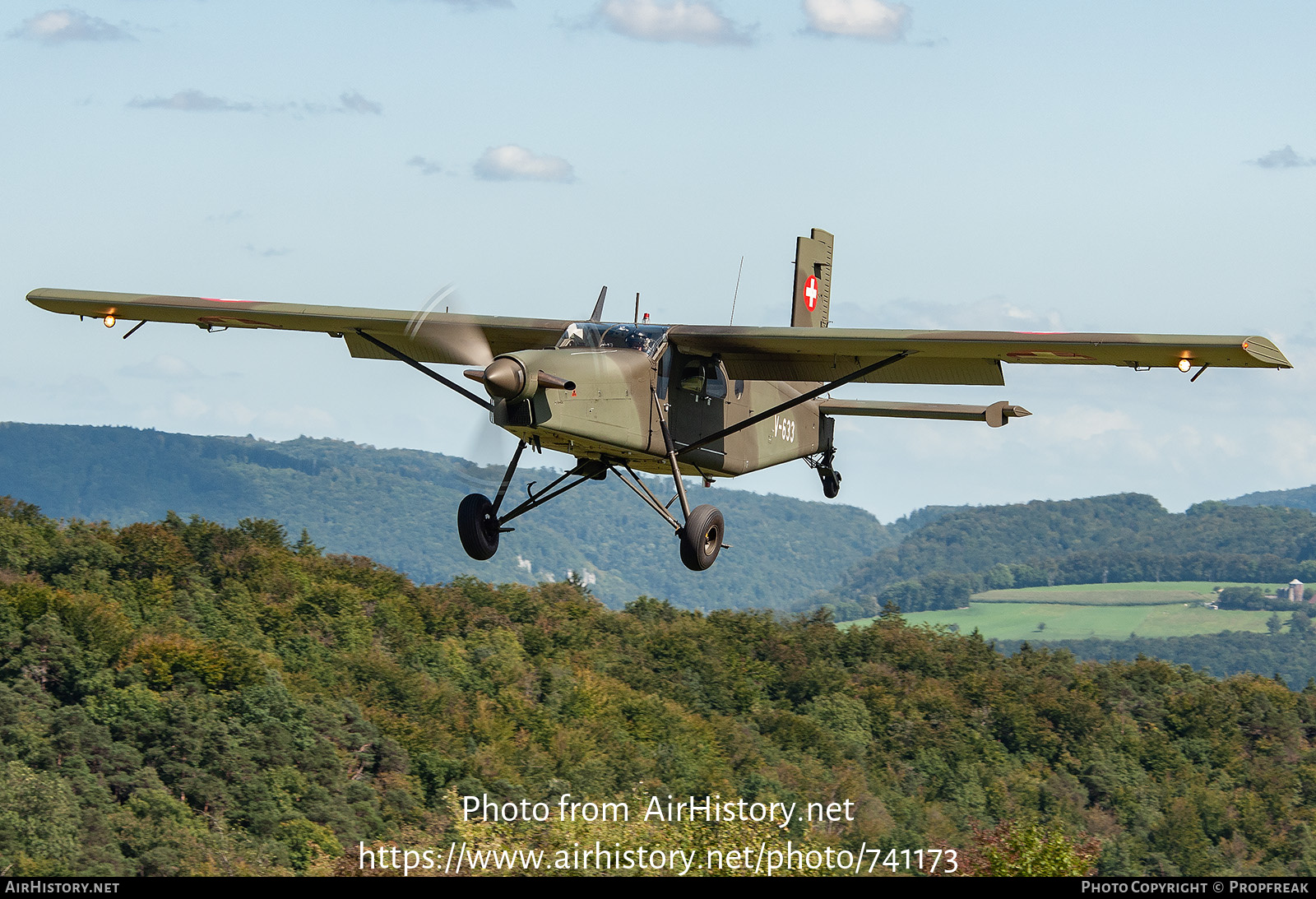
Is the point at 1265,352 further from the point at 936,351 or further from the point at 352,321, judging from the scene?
the point at 352,321

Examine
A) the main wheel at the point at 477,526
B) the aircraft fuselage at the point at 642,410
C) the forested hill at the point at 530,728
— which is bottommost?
the forested hill at the point at 530,728

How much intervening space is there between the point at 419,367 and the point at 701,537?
14.5ft

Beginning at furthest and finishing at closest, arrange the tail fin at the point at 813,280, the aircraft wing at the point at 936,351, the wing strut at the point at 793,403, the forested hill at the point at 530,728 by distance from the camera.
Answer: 1. the forested hill at the point at 530,728
2. the tail fin at the point at 813,280
3. the wing strut at the point at 793,403
4. the aircraft wing at the point at 936,351

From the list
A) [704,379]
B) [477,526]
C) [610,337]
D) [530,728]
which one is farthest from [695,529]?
[530,728]

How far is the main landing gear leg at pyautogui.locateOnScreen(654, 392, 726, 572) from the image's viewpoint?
1772cm

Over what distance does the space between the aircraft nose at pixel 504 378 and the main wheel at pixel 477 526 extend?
242 cm

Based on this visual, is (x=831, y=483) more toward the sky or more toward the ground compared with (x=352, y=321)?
more toward the ground

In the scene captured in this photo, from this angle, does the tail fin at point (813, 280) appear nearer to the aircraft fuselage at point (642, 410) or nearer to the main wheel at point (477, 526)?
the aircraft fuselage at point (642, 410)

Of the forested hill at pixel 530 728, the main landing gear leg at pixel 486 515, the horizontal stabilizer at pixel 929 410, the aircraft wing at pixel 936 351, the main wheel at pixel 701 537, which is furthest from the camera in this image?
the forested hill at pixel 530 728

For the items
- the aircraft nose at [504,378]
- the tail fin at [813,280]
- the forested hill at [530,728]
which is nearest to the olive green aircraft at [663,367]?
the aircraft nose at [504,378]

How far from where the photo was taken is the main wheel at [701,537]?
1772 cm

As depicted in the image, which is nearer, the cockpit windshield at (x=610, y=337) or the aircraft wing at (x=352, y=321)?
the cockpit windshield at (x=610, y=337)

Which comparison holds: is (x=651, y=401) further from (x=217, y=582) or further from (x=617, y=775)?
(x=217, y=582)

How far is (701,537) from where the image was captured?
1784cm
